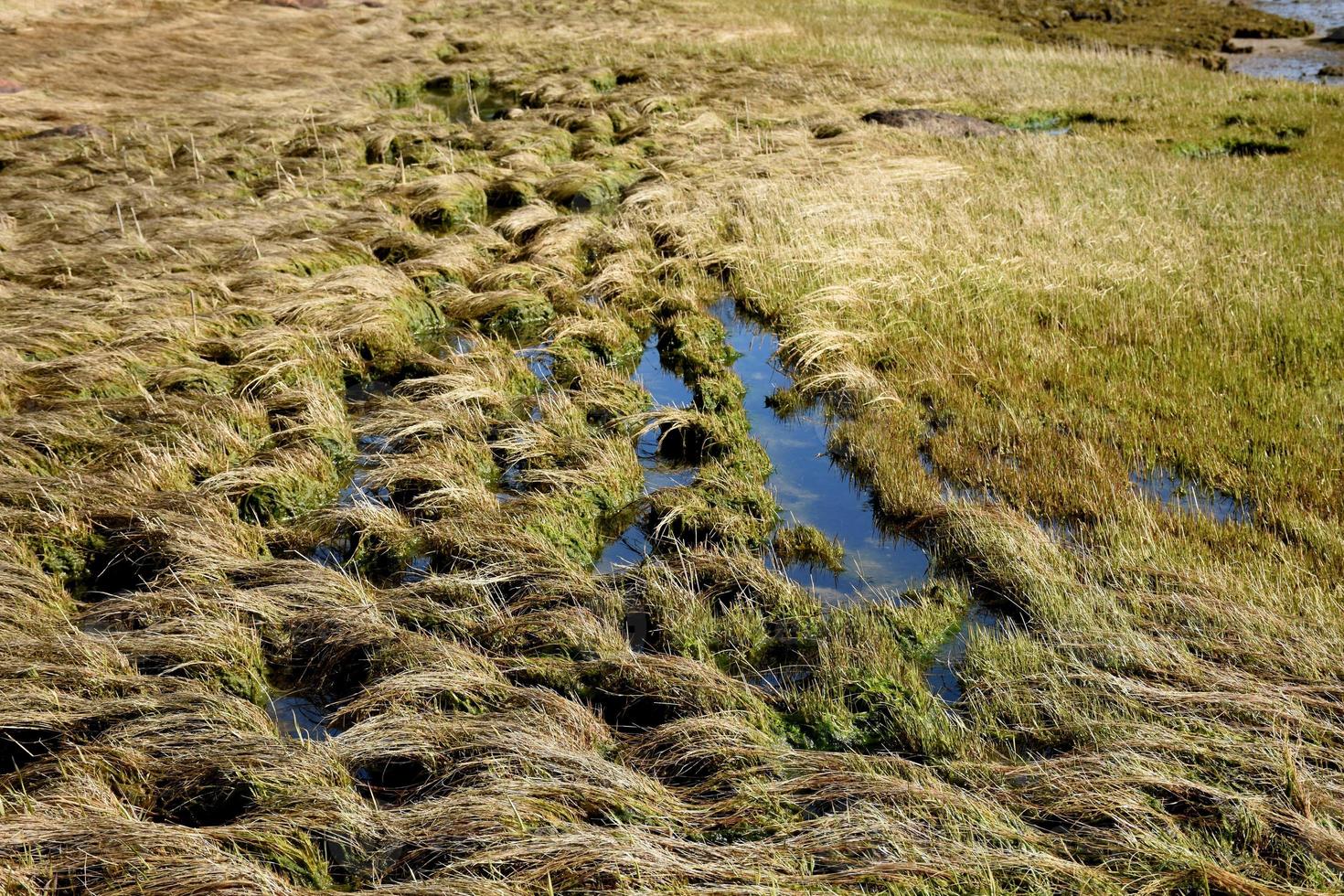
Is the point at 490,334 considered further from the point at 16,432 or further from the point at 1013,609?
the point at 1013,609

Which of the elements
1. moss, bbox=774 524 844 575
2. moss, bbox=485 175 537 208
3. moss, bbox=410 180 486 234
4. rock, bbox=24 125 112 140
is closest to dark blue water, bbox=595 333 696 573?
moss, bbox=774 524 844 575

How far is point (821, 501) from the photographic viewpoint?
668 centimetres

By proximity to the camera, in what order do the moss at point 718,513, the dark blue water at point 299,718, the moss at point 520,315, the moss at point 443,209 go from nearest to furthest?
1. the dark blue water at point 299,718
2. the moss at point 718,513
3. the moss at point 520,315
4. the moss at point 443,209

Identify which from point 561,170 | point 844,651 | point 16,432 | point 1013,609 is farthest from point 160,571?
point 561,170

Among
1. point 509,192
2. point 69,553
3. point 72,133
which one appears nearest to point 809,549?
point 69,553

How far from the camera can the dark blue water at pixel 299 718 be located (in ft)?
15.0

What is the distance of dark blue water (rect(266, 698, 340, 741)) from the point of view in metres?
4.59

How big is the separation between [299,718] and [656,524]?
2531mm

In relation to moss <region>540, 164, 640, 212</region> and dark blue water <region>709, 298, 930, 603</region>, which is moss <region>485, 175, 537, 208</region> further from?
dark blue water <region>709, 298, 930, 603</region>

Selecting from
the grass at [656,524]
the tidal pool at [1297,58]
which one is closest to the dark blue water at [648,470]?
the grass at [656,524]

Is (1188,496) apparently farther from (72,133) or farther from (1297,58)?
(1297,58)

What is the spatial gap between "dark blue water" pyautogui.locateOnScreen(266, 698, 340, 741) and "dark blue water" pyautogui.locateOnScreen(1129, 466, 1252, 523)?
5.17 meters

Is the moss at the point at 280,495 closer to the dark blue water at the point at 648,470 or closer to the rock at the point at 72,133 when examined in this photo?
the dark blue water at the point at 648,470

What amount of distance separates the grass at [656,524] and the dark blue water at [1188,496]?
0.09 metres
